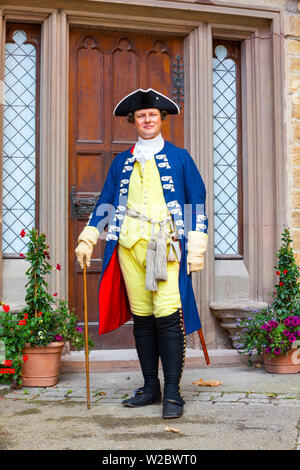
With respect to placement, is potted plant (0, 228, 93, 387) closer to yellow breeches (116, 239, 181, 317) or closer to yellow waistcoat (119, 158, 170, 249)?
yellow breeches (116, 239, 181, 317)

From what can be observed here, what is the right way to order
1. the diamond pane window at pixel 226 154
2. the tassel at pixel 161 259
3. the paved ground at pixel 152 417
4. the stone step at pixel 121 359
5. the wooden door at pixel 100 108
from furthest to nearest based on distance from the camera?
1. the diamond pane window at pixel 226 154
2. the wooden door at pixel 100 108
3. the stone step at pixel 121 359
4. the tassel at pixel 161 259
5. the paved ground at pixel 152 417

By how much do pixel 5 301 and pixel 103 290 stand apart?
154 centimetres

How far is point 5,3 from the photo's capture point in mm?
5117

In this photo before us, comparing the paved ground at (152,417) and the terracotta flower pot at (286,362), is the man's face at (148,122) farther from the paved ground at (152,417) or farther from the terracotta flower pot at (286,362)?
the terracotta flower pot at (286,362)

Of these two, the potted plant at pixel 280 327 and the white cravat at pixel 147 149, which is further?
the potted plant at pixel 280 327

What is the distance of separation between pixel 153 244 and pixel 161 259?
0.39 feet

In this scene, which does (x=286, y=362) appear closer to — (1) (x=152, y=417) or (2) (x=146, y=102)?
(1) (x=152, y=417)

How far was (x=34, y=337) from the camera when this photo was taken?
437 centimetres

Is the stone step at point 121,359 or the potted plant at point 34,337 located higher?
the potted plant at point 34,337

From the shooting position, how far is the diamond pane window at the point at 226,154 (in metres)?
5.65

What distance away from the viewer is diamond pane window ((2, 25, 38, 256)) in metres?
5.22

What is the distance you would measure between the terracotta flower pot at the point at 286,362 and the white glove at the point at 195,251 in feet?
4.94

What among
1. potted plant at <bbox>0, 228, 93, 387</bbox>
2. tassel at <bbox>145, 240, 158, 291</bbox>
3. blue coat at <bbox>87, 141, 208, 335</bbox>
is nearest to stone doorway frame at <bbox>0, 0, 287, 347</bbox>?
potted plant at <bbox>0, 228, 93, 387</bbox>

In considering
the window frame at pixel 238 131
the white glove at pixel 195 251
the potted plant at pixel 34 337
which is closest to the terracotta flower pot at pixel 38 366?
the potted plant at pixel 34 337
